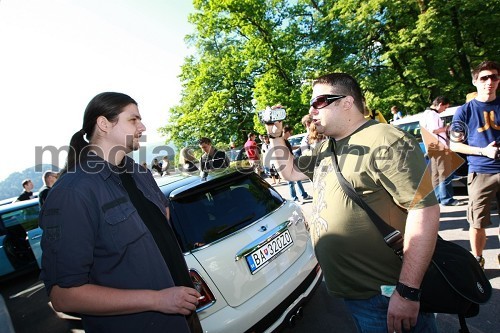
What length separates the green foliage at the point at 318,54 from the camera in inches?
621

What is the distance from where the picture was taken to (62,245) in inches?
48.3

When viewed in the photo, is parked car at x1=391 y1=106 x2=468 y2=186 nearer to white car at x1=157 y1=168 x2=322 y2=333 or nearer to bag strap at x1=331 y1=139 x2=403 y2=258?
white car at x1=157 y1=168 x2=322 y2=333

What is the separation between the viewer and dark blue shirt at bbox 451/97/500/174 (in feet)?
9.33

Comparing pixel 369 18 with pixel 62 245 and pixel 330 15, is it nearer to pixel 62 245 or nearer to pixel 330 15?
pixel 330 15

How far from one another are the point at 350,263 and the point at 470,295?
0.56 meters

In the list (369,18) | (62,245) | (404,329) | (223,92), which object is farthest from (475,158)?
(223,92)

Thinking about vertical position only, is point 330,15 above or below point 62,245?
above

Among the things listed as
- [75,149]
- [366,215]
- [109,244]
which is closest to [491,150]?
[366,215]

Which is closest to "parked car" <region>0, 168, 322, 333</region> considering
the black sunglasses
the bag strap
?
the bag strap

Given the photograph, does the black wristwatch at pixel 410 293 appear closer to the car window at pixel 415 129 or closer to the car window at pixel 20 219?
the car window at pixel 415 129

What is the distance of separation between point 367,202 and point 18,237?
766 cm

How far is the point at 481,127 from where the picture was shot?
2.90 meters

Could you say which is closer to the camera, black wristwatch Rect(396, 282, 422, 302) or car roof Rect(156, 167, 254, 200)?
black wristwatch Rect(396, 282, 422, 302)

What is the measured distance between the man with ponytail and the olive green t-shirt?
0.84 metres
